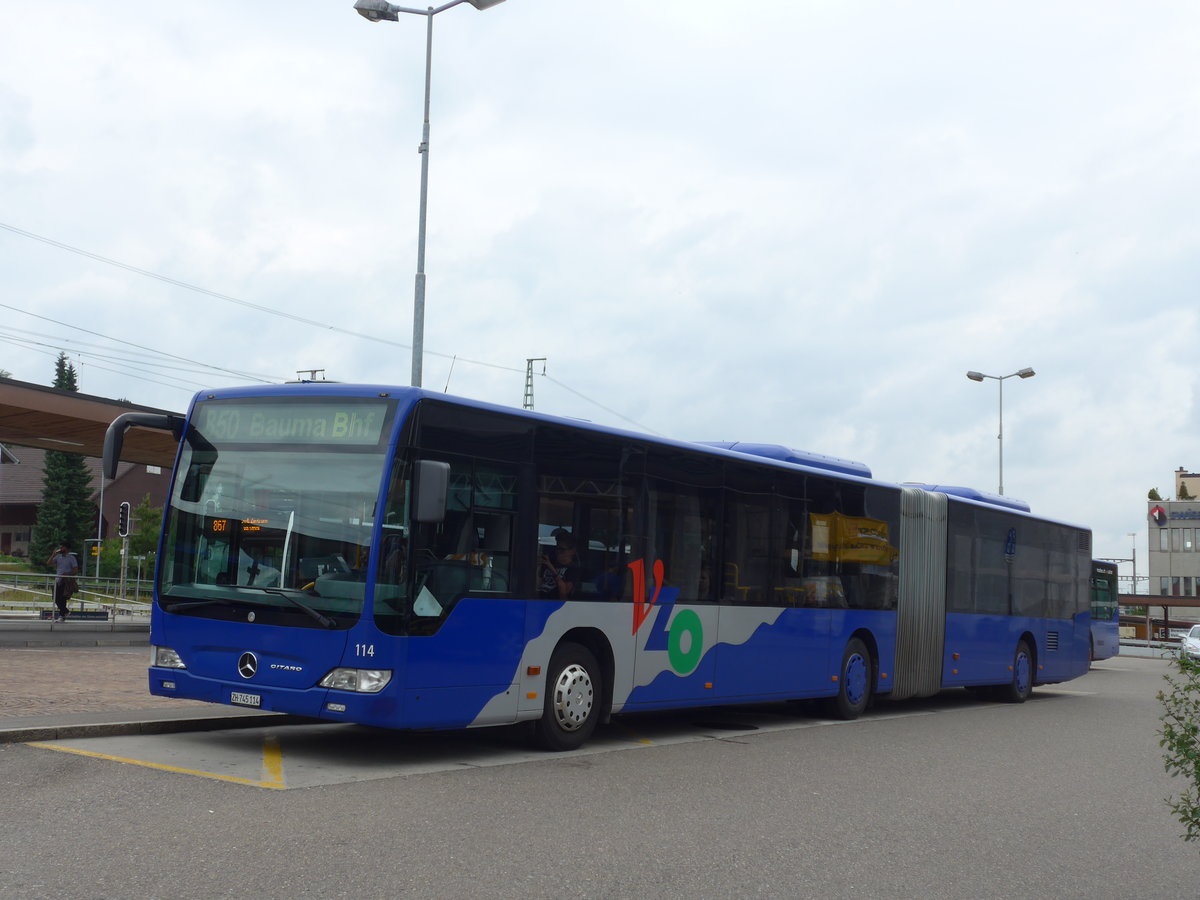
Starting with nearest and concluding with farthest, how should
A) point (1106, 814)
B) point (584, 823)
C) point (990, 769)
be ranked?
1. point (584, 823)
2. point (1106, 814)
3. point (990, 769)

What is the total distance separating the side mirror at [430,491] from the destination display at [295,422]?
1.88ft

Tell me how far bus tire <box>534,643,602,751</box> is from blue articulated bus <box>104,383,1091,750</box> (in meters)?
0.02

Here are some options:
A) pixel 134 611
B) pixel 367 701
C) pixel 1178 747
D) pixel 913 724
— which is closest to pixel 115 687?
pixel 367 701

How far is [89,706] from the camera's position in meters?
12.4

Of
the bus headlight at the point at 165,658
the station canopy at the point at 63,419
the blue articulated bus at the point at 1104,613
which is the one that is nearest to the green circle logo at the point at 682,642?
the bus headlight at the point at 165,658

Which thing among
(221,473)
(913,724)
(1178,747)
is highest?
(221,473)

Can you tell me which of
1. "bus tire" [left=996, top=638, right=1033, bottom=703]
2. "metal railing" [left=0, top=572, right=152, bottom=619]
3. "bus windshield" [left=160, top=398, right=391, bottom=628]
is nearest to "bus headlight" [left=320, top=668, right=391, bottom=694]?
"bus windshield" [left=160, top=398, right=391, bottom=628]

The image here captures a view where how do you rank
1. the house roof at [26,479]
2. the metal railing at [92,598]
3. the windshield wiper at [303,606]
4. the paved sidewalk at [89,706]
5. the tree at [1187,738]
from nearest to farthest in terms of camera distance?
1. the tree at [1187,738]
2. the windshield wiper at [303,606]
3. the paved sidewalk at [89,706]
4. the metal railing at [92,598]
5. the house roof at [26,479]

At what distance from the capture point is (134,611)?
34.0m

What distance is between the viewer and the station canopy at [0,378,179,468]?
25.4 m

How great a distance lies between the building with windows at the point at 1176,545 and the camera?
107 metres

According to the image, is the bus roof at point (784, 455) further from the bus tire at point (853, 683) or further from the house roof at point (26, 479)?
the house roof at point (26, 479)

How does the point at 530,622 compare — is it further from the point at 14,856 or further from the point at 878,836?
the point at 14,856

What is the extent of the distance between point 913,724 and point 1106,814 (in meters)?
7.08
